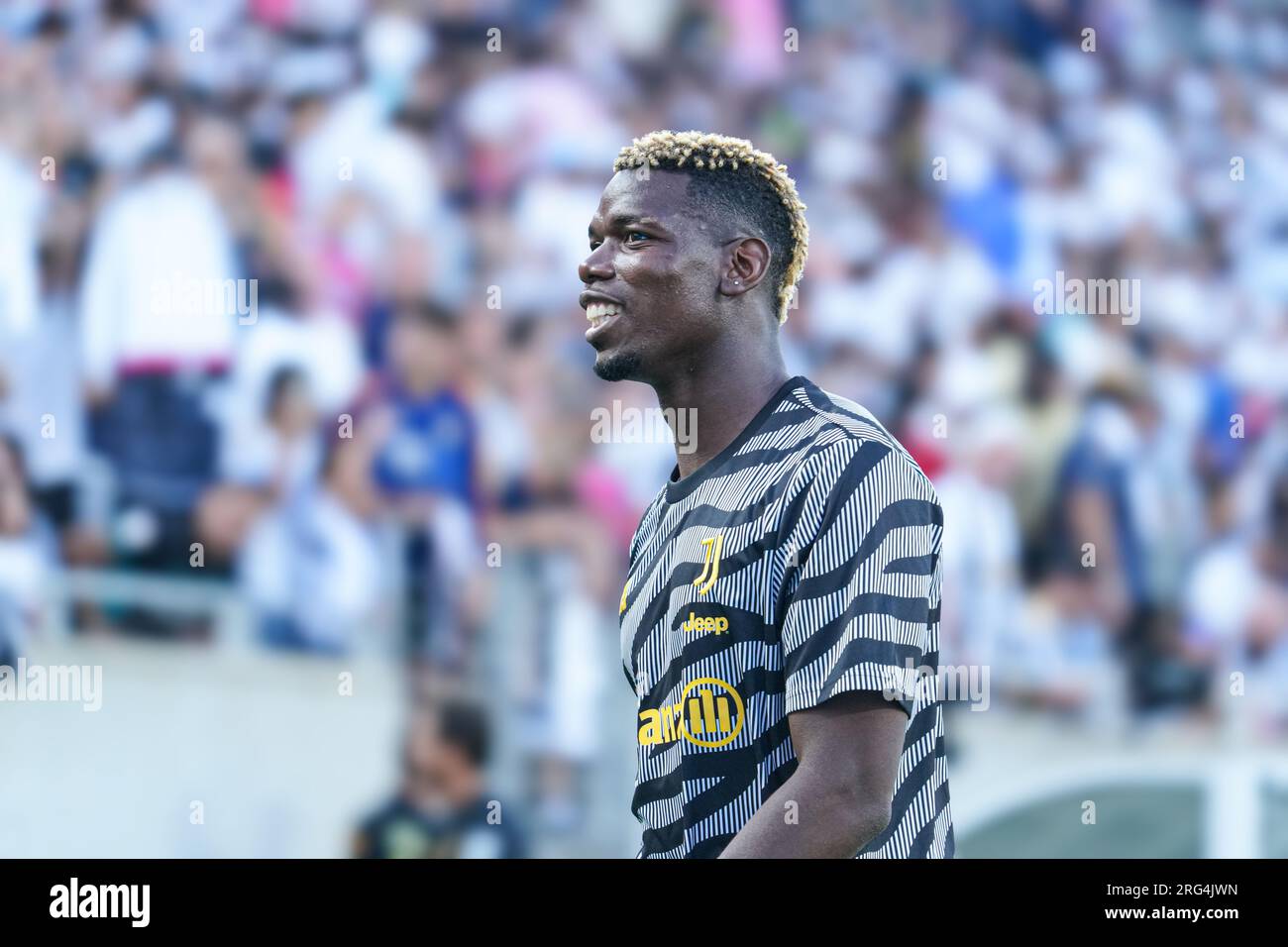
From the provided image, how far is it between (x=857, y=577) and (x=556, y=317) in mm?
5132

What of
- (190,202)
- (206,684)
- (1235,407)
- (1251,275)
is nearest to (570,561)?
(206,684)

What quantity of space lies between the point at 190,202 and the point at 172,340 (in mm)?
661

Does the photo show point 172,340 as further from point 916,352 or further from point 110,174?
point 916,352

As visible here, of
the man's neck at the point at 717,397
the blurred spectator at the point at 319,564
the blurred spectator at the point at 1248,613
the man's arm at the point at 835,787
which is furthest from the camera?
the blurred spectator at the point at 1248,613

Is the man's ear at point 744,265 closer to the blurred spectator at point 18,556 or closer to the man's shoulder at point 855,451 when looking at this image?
the man's shoulder at point 855,451

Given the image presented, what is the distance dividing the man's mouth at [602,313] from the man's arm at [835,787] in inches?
31.4

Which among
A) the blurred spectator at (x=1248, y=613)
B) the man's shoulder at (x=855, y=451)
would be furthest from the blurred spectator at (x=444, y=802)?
the man's shoulder at (x=855, y=451)

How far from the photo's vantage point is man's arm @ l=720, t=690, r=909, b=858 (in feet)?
8.00

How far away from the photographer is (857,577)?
8.25 ft

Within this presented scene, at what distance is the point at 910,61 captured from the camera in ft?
31.5

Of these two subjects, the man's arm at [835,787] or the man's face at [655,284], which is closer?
the man's arm at [835,787]

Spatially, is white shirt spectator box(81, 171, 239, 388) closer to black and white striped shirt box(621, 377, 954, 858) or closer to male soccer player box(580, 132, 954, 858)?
male soccer player box(580, 132, 954, 858)

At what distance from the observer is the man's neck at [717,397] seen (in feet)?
9.64

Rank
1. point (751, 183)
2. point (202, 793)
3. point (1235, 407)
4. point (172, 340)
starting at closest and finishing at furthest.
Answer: point (751, 183)
point (202, 793)
point (172, 340)
point (1235, 407)
